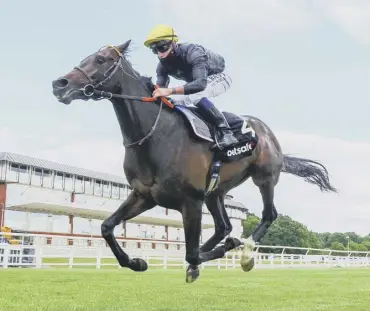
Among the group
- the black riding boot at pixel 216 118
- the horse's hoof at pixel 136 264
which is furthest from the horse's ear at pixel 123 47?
the horse's hoof at pixel 136 264

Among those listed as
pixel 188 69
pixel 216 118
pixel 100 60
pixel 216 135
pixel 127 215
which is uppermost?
pixel 188 69

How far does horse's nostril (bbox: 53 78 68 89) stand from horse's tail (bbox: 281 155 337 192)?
12.1 feet

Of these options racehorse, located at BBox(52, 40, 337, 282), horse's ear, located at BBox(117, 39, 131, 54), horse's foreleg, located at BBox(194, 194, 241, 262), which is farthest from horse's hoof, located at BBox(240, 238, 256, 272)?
horse's ear, located at BBox(117, 39, 131, 54)

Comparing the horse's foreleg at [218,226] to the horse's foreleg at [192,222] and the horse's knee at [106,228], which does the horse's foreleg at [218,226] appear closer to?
the horse's foreleg at [192,222]

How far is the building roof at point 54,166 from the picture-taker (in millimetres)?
48500

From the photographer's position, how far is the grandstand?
44.1 m

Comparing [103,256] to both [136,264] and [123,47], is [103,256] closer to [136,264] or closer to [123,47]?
[136,264]

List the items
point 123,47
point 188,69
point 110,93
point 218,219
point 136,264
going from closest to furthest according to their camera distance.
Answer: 1. point 110,93
2. point 123,47
3. point 136,264
4. point 188,69
5. point 218,219

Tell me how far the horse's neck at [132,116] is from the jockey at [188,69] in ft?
0.64

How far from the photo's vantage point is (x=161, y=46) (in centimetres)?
556

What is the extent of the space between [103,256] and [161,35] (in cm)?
1802

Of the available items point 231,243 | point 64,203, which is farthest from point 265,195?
point 64,203

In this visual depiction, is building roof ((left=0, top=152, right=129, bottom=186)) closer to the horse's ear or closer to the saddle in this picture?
the saddle

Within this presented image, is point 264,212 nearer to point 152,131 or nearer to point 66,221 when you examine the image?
point 152,131
